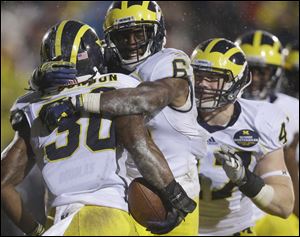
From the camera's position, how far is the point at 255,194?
3.85 metres

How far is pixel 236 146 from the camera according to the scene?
405cm

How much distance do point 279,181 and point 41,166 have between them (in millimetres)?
1415

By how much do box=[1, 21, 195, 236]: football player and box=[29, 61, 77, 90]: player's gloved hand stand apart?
40 mm

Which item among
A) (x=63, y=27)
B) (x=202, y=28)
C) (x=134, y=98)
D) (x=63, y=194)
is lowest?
(x=202, y=28)

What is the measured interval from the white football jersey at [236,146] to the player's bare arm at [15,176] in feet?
3.27

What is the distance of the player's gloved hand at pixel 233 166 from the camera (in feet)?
12.2

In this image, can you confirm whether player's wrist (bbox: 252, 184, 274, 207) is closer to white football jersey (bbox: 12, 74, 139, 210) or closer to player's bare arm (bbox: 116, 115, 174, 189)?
player's bare arm (bbox: 116, 115, 174, 189)

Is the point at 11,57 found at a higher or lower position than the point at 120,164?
lower

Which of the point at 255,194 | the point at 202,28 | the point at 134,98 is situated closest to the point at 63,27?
the point at 134,98

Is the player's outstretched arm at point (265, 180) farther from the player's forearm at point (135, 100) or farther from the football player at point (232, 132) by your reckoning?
the player's forearm at point (135, 100)

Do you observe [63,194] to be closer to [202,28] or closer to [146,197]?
[146,197]

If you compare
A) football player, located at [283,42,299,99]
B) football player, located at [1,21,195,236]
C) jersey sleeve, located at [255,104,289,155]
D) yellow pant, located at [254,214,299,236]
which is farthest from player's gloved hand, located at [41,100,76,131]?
football player, located at [283,42,299,99]

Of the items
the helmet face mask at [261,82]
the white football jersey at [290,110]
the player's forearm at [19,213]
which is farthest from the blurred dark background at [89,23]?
the player's forearm at [19,213]

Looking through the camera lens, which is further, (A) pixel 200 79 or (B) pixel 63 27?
(A) pixel 200 79
